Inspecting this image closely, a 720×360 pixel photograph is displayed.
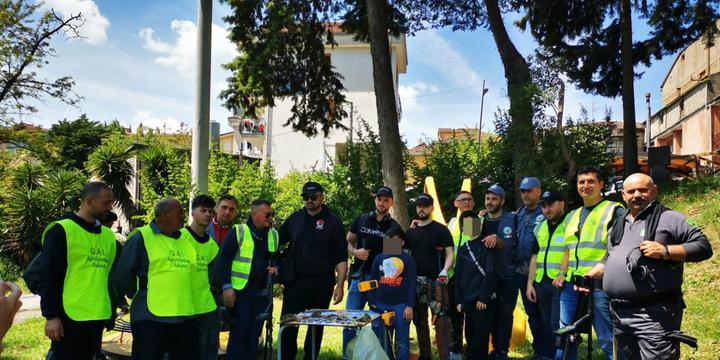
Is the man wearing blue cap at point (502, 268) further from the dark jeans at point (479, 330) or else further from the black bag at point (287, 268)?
the black bag at point (287, 268)

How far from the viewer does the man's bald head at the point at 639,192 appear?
414cm

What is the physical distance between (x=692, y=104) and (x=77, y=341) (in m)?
42.2

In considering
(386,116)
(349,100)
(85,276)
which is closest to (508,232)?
(85,276)

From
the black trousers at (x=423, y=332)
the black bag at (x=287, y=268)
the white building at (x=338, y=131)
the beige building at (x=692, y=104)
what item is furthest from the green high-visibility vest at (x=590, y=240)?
the beige building at (x=692, y=104)

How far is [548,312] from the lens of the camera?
5711 mm

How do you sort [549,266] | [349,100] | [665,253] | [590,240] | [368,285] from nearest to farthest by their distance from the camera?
1. [665,253]
2. [590,240]
3. [368,285]
4. [549,266]
5. [349,100]

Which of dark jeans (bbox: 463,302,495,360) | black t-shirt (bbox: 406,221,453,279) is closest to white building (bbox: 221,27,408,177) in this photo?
black t-shirt (bbox: 406,221,453,279)

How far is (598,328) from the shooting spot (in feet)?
16.3

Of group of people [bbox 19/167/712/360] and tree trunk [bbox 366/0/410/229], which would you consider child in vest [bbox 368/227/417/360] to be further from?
tree trunk [bbox 366/0/410/229]

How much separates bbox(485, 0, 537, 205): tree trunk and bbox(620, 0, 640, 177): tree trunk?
4.96 m

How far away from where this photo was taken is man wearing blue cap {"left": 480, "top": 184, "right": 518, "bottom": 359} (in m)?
6.13

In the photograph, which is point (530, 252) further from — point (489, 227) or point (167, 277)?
point (167, 277)

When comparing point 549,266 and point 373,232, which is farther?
point 373,232

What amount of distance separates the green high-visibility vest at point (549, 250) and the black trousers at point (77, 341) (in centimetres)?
410
